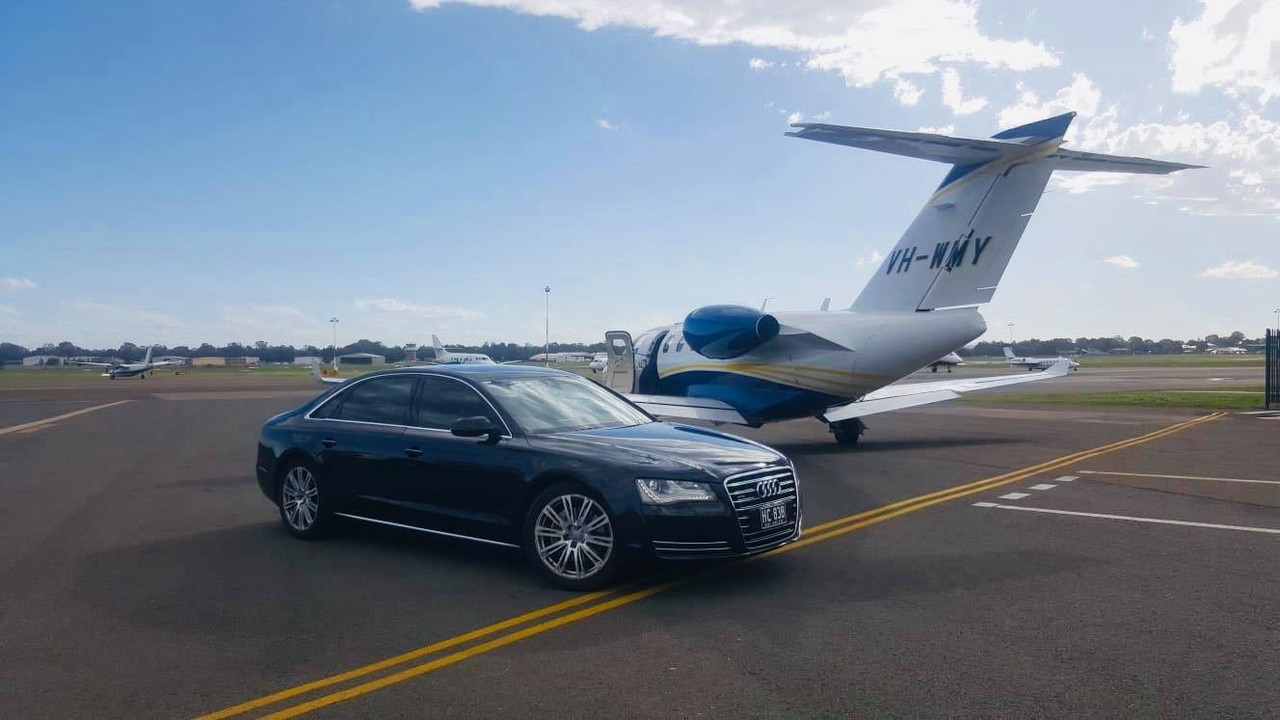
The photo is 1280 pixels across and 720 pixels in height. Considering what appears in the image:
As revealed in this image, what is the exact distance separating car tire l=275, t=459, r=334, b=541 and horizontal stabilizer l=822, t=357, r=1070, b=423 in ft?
34.4

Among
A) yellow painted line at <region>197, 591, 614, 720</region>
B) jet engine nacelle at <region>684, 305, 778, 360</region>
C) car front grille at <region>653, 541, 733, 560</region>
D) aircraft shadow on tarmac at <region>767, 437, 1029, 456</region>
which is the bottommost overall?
yellow painted line at <region>197, 591, 614, 720</region>

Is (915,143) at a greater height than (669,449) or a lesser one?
greater

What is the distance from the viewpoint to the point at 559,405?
7.89 metres

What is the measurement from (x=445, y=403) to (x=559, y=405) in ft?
3.02

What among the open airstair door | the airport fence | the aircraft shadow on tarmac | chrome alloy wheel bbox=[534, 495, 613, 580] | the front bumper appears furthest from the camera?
the airport fence

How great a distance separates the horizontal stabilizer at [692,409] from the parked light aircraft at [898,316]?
27 mm

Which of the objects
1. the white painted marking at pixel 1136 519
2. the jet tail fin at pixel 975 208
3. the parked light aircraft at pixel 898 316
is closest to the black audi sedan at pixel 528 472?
the white painted marking at pixel 1136 519

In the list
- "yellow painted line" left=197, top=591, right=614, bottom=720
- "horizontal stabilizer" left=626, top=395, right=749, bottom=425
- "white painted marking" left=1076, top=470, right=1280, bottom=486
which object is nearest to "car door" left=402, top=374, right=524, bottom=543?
"yellow painted line" left=197, top=591, right=614, bottom=720

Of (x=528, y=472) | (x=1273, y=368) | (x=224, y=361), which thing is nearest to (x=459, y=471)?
(x=528, y=472)

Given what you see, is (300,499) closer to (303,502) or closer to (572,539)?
(303,502)

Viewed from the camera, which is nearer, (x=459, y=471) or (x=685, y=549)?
(x=685, y=549)

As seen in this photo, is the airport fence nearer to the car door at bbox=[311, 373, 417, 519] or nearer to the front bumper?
the front bumper

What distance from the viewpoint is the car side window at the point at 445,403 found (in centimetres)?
764

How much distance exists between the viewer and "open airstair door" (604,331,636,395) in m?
19.8
